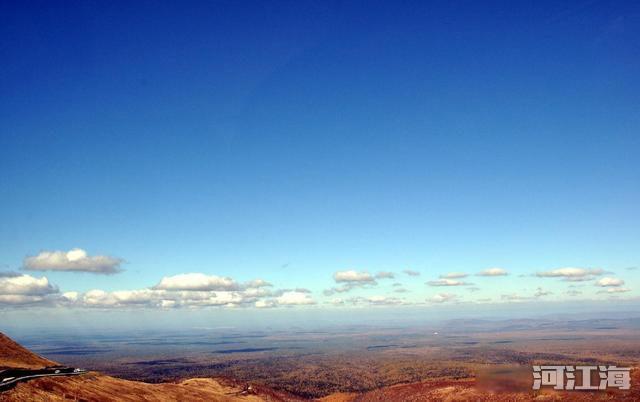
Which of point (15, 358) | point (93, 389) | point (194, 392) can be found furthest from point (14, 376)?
point (194, 392)

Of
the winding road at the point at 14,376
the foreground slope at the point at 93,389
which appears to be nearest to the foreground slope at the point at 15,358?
the foreground slope at the point at 93,389

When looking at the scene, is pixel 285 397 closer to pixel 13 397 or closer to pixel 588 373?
pixel 588 373

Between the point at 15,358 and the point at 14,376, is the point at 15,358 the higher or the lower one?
the lower one

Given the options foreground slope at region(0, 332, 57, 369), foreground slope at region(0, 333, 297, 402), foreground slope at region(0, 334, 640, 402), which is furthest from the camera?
foreground slope at region(0, 332, 57, 369)

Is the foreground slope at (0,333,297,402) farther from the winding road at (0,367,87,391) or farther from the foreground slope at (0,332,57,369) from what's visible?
the winding road at (0,367,87,391)

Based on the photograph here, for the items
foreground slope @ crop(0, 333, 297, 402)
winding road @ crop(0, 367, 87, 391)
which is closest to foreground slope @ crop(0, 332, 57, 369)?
foreground slope @ crop(0, 333, 297, 402)

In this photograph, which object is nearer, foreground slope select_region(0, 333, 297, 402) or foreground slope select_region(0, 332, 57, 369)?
foreground slope select_region(0, 333, 297, 402)

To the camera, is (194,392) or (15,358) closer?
(15,358)

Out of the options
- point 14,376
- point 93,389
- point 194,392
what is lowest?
point 194,392

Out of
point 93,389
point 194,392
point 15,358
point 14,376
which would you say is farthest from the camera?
point 194,392

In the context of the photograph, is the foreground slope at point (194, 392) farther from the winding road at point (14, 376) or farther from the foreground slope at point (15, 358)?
the winding road at point (14, 376)

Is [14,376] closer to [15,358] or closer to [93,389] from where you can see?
[93,389]

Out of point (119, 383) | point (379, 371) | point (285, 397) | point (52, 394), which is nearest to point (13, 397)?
point (52, 394)
